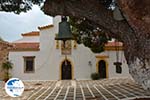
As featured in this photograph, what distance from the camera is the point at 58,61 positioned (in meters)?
28.0

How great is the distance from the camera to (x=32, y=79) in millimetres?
27734

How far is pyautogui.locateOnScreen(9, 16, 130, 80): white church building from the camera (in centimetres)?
2764

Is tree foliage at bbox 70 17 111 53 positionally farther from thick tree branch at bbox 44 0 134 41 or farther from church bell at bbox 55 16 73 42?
church bell at bbox 55 16 73 42

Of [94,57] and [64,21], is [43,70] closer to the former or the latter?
[94,57]

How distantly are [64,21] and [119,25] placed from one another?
134 cm

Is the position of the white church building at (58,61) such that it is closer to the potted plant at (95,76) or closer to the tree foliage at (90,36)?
the potted plant at (95,76)

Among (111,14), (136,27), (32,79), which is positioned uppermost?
(111,14)

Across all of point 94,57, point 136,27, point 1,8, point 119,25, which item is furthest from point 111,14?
point 94,57

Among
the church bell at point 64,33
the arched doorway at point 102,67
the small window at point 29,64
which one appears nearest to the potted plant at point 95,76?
the arched doorway at point 102,67

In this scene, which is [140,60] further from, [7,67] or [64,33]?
[7,67]

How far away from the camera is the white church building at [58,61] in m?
27.6

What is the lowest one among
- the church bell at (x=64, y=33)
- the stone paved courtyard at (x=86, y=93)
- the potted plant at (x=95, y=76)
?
the stone paved courtyard at (x=86, y=93)

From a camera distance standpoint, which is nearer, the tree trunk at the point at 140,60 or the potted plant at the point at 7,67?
the tree trunk at the point at 140,60

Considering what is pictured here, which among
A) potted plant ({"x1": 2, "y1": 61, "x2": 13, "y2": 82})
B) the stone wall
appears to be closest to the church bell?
the stone wall
